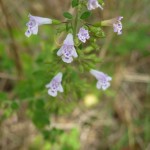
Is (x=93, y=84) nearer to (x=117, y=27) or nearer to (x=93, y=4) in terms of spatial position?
(x=117, y=27)

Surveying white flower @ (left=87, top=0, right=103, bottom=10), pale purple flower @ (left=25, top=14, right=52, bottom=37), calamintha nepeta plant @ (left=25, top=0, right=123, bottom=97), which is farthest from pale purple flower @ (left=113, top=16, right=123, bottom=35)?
pale purple flower @ (left=25, top=14, right=52, bottom=37)

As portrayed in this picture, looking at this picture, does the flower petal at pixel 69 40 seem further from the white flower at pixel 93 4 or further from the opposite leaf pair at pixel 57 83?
the opposite leaf pair at pixel 57 83

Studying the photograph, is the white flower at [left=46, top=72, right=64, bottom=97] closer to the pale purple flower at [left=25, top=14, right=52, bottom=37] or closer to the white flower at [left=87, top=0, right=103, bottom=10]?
the pale purple flower at [left=25, top=14, right=52, bottom=37]

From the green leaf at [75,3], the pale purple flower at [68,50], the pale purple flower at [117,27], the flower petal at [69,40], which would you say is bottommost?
the pale purple flower at [68,50]

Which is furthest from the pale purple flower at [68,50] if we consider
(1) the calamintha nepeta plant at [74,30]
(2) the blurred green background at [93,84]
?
(2) the blurred green background at [93,84]

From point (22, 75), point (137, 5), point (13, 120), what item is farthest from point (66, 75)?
point (137, 5)

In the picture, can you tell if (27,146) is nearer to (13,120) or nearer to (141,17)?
(13,120)

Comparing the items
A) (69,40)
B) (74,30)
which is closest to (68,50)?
(69,40)

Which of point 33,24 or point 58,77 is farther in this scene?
point 58,77
